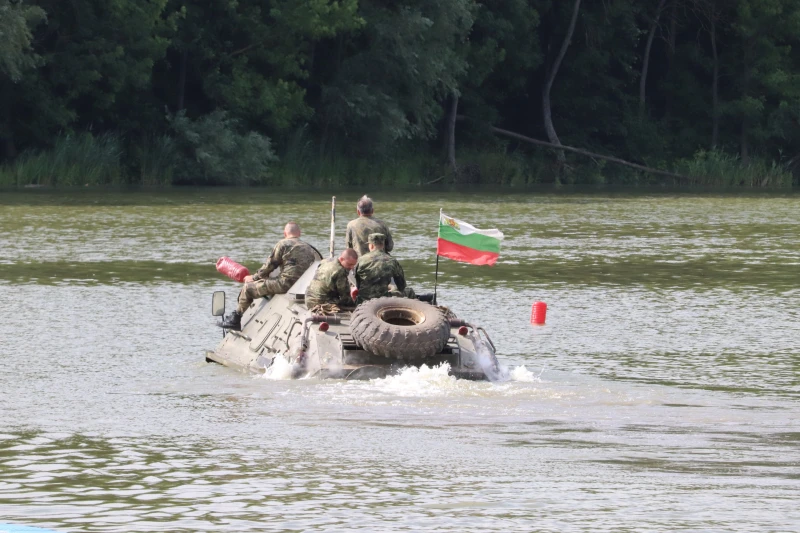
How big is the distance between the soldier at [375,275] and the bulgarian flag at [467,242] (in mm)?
1146

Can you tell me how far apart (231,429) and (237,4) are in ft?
171

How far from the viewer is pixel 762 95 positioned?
80.1 meters

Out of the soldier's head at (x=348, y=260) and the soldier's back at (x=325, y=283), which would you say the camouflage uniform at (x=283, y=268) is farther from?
the soldier's head at (x=348, y=260)

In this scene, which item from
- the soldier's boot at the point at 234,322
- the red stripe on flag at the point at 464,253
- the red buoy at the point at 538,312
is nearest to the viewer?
the red stripe on flag at the point at 464,253

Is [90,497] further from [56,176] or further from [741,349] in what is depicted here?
[56,176]

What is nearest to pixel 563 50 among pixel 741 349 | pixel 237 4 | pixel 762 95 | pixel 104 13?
pixel 762 95

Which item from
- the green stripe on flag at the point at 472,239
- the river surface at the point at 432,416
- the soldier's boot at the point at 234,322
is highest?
the green stripe on flag at the point at 472,239

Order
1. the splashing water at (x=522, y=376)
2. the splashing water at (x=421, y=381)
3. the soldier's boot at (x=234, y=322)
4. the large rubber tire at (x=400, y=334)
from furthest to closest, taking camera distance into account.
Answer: the soldier's boot at (x=234, y=322) < the splashing water at (x=522, y=376) < the large rubber tire at (x=400, y=334) < the splashing water at (x=421, y=381)

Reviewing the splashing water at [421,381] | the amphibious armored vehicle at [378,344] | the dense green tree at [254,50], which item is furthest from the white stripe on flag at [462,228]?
the dense green tree at [254,50]

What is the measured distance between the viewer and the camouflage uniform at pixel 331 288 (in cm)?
1697

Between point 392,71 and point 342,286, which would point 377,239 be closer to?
point 342,286

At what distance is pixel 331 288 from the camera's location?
16984 millimetres

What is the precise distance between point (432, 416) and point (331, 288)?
11.1ft

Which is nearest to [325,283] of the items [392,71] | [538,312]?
[538,312]
